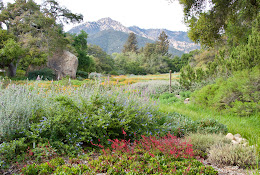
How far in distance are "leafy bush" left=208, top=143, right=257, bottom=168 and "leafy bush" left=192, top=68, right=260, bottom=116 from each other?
2.83 m

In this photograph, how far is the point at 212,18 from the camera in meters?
7.69

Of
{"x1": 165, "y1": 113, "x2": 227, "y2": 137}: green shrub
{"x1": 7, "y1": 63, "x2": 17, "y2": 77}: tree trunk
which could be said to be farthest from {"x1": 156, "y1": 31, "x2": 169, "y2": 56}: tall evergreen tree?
{"x1": 165, "y1": 113, "x2": 227, "y2": 137}: green shrub

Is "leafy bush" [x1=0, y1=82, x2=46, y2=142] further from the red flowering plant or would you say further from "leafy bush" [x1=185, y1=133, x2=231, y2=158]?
"leafy bush" [x1=185, y1=133, x2=231, y2=158]

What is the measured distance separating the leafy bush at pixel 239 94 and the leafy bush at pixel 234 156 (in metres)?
2.83

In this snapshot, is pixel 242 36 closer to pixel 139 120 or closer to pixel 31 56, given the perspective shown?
pixel 139 120

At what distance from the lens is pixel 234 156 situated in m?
2.46

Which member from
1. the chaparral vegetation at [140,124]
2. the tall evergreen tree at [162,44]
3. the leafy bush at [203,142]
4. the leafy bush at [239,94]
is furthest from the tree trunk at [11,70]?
the tall evergreen tree at [162,44]

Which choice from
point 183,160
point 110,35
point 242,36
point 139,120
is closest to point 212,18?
point 242,36

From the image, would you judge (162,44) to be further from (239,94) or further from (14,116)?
(14,116)

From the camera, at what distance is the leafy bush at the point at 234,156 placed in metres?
2.40

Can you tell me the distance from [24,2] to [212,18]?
18480mm

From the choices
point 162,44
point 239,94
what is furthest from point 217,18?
point 162,44


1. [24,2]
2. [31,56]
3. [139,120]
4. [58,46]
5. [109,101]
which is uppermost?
[24,2]

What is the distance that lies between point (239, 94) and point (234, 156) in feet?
11.5
